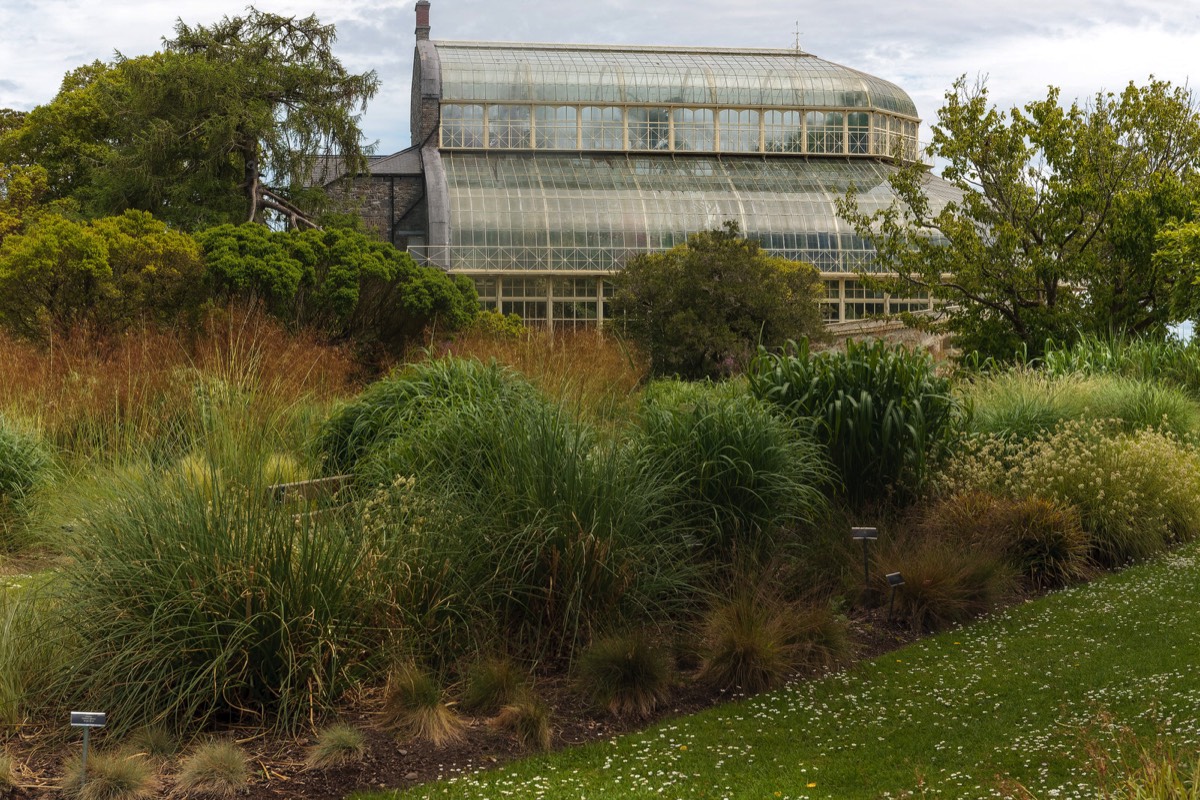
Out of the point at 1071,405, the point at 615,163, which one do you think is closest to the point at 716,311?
the point at 1071,405

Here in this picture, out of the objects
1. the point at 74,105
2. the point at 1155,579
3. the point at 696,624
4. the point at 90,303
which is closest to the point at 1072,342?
the point at 1155,579

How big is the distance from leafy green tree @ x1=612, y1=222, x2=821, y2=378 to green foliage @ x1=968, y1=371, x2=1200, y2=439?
29.2 feet

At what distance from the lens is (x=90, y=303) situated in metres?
18.5

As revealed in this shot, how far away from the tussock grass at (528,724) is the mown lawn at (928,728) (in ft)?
0.55

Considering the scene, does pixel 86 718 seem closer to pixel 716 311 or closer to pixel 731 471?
pixel 731 471

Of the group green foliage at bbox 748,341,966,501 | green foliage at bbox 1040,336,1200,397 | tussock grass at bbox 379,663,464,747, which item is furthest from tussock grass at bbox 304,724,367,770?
green foliage at bbox 1040,336,1200,397

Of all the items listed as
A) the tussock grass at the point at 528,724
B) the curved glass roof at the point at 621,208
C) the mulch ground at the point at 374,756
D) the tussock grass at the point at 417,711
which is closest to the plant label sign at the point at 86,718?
the mulch ground at the point at 374,756

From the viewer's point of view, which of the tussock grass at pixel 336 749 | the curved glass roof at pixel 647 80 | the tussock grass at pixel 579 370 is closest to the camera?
the tussock grass at pixel 336 749

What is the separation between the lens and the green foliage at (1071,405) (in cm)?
1052

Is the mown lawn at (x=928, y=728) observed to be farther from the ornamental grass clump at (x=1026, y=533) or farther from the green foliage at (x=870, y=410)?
the green foliage at (x=870, y=410)

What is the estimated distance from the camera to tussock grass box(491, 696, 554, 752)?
540 cm

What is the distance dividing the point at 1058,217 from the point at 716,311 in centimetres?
613

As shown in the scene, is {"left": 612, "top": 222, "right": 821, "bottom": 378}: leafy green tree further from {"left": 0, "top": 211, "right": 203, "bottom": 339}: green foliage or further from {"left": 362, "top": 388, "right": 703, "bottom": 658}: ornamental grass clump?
{"left": 362, "top": 388, "right": 703, "bottom": 658}: ornamental grass clump

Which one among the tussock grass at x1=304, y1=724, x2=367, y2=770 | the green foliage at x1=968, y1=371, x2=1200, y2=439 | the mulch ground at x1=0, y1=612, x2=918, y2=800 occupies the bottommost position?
the mulch ground at x1=0, y1=612, x2=918, y2=800
